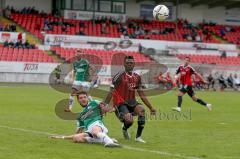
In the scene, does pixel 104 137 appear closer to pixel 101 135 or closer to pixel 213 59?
pixel 101 135

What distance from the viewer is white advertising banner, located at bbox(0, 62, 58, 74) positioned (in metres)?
42.4

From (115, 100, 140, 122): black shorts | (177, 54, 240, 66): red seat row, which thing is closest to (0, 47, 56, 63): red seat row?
(177, 54, 240, 66): red seat row

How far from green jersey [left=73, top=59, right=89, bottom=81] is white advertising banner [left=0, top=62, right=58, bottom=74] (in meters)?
22.6

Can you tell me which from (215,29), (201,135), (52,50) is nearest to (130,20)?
(215,29)

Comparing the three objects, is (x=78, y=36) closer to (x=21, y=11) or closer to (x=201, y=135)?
(x=21, y=11)

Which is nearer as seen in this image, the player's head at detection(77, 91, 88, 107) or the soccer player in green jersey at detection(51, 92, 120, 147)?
the soccer player in green jersey at detection(51, 92, 120, 147)

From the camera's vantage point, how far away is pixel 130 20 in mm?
62344

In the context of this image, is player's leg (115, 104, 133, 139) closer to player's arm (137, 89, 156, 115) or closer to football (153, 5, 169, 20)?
player's arm (137, 89, 156, 115)

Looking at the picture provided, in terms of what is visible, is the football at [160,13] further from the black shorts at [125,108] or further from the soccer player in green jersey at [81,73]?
the black shorts at [125,108]

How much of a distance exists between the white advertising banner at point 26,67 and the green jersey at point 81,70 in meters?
22.6

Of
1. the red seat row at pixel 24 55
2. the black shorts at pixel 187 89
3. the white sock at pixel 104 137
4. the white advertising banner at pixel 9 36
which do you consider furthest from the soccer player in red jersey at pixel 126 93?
the white advertising banner at pixel 9 36

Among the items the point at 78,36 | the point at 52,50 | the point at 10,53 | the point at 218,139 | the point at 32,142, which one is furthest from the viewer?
the point at 78,36

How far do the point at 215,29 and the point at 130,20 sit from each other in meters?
9.67

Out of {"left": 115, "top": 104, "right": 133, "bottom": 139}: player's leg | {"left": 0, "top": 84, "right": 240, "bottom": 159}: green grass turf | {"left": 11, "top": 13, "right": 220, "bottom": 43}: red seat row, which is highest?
{"left": 11, "top": 13, "right": 220, "bottom": 43}: red seat row
